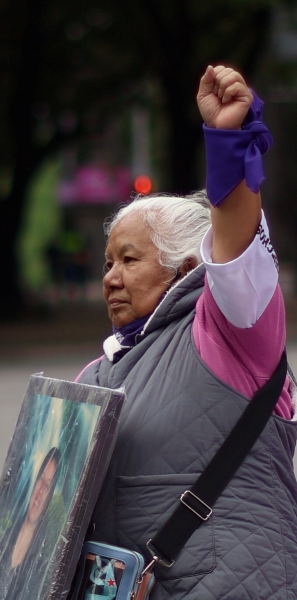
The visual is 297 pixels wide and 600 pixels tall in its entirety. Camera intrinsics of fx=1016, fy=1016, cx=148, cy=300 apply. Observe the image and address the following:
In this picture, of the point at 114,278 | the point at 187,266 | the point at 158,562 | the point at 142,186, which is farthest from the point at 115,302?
the point at 142,186

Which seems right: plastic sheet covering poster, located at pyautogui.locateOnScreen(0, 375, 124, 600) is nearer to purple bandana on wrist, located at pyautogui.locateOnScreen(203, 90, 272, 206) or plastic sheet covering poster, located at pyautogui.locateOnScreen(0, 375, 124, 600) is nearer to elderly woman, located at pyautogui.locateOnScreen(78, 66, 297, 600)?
elderly woman, located at pyautogui.locateOnScreen(78, 66, 297, 600)

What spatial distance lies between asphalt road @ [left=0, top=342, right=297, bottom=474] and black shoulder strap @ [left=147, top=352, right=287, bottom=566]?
5649 mm

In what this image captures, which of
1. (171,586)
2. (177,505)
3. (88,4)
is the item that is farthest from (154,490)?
(88,4)

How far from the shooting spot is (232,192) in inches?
78.9

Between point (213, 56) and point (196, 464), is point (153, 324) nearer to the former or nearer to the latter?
point (196, 464)

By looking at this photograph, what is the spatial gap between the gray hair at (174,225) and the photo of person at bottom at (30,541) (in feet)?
1.74

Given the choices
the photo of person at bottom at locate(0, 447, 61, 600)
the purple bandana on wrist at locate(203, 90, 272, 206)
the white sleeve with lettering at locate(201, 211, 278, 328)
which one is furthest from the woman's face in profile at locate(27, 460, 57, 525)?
the purple bandana on wrist at locate(203, 90, 272, 206)

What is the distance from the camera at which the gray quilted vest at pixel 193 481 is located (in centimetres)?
203

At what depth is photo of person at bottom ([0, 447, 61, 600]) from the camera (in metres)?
2.11

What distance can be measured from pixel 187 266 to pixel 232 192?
0.41 meters

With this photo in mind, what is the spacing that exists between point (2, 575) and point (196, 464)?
1.68ft

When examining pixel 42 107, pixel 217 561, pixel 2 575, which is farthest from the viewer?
pixel 42 107

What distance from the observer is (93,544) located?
6.94 feet

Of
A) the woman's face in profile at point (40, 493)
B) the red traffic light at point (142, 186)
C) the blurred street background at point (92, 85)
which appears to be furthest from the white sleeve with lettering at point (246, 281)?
the blurred street background at point (92, 85)
